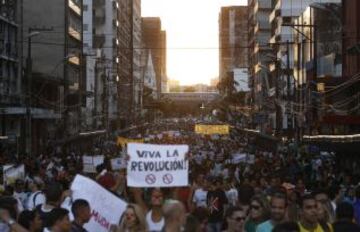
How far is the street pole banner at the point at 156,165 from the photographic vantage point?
35.9 ft

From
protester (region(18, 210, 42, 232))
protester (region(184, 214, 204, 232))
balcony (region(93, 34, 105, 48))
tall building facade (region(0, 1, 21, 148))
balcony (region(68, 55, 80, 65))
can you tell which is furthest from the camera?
balcony (region(93, 34, 105, 48))

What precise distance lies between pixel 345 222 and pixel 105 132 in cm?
7045

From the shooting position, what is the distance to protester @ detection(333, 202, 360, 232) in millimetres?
8258

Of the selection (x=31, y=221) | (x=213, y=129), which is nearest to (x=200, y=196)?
(x=31, y=221)

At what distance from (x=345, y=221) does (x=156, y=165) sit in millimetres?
3205

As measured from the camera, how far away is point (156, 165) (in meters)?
11.0

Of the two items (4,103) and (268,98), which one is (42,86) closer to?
(4,103)

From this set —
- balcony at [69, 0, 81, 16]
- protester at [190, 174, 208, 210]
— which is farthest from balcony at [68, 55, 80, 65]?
protester at [190, 174, 208, 210]

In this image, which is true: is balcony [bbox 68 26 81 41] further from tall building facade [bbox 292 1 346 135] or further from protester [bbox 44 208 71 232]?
protester [bbox 44 208 71 232]

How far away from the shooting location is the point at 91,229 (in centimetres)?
968

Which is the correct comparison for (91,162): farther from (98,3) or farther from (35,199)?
(98,3)

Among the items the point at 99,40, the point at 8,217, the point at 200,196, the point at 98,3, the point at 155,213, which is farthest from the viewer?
the point at 98,3

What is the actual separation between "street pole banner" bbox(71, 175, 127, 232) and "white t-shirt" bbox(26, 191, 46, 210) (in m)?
3.05

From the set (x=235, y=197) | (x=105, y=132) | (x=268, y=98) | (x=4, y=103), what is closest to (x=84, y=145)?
(x=105, y=132)
